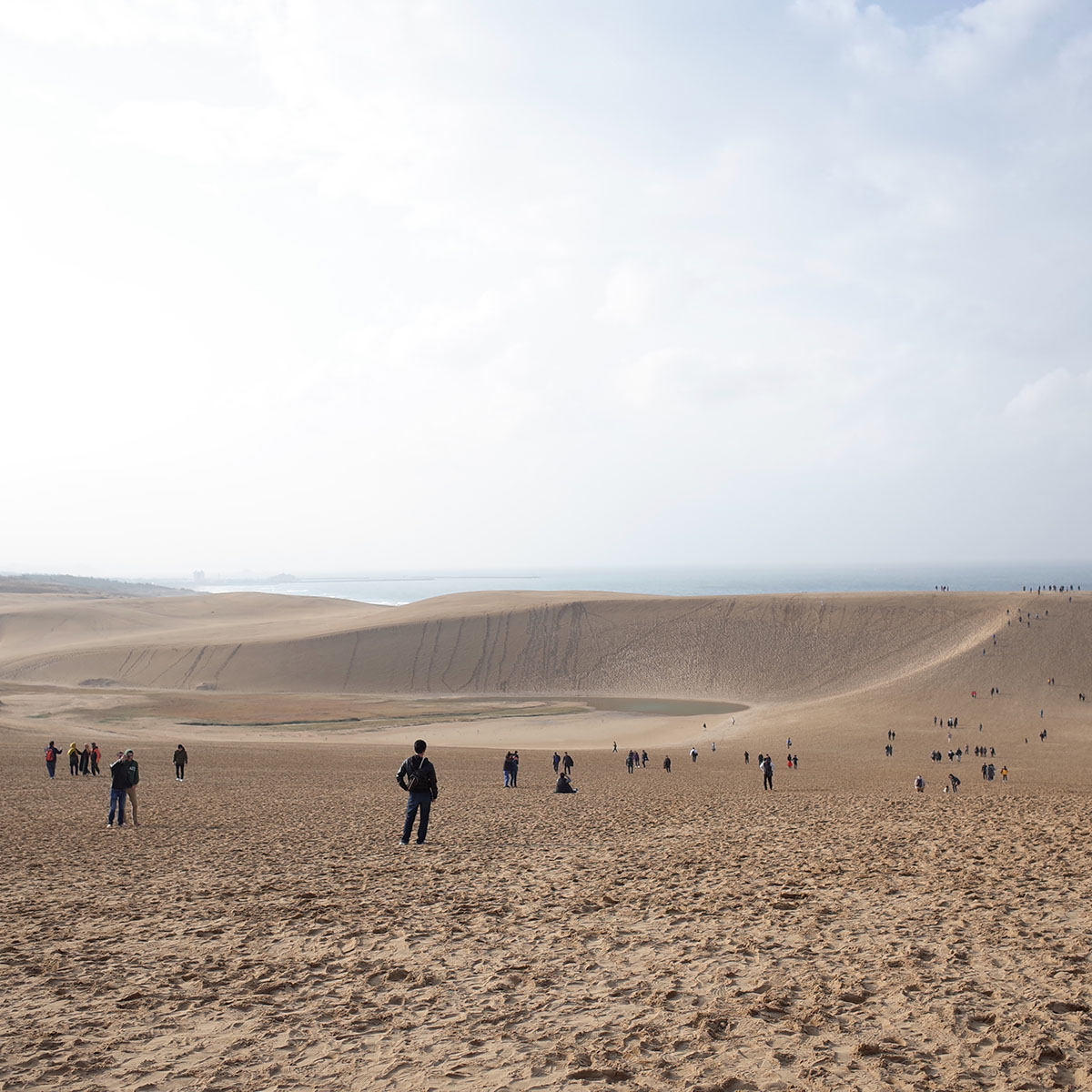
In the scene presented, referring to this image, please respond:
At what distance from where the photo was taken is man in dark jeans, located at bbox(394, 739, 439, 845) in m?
12.1

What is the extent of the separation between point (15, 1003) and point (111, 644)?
84.0 metres

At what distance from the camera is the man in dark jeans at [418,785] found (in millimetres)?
12062

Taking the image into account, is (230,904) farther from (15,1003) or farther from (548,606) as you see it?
(548,606)

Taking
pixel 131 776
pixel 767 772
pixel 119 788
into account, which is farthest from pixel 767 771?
pixel 119 788

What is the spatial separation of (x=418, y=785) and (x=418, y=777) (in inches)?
5.7

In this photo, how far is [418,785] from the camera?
480 inches

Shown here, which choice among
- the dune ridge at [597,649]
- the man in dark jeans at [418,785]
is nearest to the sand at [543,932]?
the man in dark jeans at [418,785]

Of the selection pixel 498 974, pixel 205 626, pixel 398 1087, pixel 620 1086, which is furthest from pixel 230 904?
pixel 205 626

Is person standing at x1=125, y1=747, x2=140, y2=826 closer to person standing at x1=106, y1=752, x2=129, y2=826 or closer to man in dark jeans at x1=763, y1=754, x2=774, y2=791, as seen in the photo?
person standing at x1=106, y1=752, x2=129, y2=826

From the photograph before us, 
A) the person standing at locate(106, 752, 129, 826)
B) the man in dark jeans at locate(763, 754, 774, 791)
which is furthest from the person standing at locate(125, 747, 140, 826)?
the man in dark jeans at locate(763, 754, 774, 791)

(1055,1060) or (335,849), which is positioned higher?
(1055,1060)

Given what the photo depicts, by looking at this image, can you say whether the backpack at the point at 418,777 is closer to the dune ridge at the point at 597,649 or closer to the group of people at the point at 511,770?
the group of people at the point at 511,770

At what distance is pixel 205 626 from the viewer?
99938 millimetres

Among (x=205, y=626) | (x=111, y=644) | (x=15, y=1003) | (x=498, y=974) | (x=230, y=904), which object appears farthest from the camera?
(x=205, y=626)
